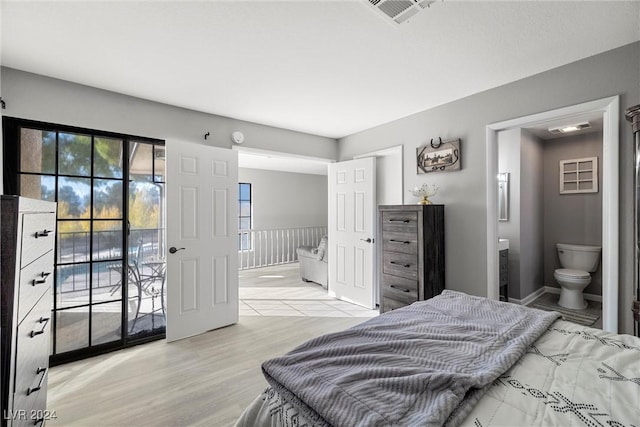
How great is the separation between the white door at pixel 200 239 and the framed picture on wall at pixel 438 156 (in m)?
2.19

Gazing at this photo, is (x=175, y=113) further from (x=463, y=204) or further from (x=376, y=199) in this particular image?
(x=463, y=204)

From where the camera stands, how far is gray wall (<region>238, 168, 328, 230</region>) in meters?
7.38

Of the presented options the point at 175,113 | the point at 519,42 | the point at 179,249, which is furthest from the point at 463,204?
the point at 175,113

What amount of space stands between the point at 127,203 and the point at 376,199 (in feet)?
9.71

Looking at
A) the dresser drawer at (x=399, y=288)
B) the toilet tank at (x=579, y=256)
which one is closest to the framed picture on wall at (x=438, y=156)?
the dresser drawer at (x=399, y=288)

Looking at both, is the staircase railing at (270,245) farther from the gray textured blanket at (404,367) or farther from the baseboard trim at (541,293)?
the gray textured blanket at (404,367)

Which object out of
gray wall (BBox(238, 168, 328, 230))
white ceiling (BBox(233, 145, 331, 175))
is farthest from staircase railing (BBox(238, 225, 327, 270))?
white ceiling (BBox(233, 145, 331, 175))

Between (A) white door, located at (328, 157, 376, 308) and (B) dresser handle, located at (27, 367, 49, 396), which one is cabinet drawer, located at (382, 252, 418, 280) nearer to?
(A) white door, located at (328, 157, 376, 308)

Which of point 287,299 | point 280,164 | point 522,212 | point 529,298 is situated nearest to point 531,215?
point 522,212

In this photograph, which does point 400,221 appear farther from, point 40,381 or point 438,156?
point 40,381

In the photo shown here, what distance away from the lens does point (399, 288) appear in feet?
10.4

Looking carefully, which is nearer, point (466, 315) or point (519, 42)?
point (466, 315)

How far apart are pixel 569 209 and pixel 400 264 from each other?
3.01 metres

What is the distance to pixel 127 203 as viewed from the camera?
2918 mm
